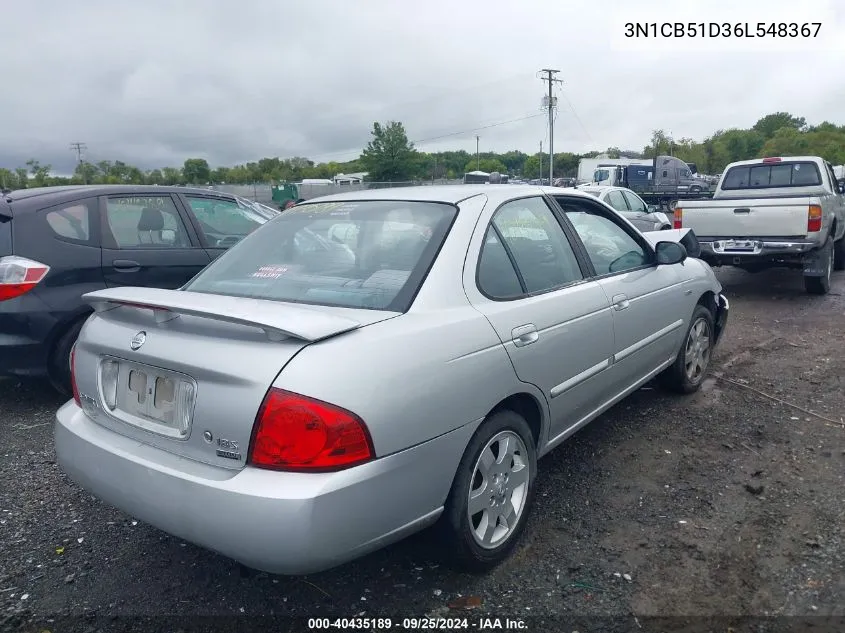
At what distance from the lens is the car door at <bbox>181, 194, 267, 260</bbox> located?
5.84 meters

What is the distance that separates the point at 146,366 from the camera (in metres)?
2.48

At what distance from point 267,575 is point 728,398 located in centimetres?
366

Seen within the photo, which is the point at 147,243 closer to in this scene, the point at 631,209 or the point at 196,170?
the point at 631,209

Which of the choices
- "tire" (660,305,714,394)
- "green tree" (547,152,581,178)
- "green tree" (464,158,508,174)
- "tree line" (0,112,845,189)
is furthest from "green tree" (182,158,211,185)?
"tire" (660,305,714,394)

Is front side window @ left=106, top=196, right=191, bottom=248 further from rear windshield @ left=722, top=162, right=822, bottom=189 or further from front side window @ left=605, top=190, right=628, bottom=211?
rear windshield @ left=722, top=162, right=822, bottom=189

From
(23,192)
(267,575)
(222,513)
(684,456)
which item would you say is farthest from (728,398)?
(23,192)

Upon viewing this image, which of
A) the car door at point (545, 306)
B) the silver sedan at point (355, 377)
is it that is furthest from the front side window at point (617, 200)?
the car door at point (545, 306)

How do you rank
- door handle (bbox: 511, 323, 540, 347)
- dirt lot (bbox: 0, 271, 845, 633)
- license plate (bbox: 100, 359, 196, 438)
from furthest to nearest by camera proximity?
door handle (bbox: 511, 323, 540, 347) → dirt lot (bbox: 0, 271, 845, 633) → license plate (bbox: 100, 359, 196, 438)

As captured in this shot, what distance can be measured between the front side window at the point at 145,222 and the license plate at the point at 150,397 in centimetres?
293

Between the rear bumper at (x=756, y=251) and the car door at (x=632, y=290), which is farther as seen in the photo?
the rear bumper at (x=756, y=251)

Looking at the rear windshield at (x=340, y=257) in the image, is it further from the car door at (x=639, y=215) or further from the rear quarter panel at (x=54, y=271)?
the car door at (x=639, y=215)

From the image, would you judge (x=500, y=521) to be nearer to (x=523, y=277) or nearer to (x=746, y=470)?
(x=523, y=277)

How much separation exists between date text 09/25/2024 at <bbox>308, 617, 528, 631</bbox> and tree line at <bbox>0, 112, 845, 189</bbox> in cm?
4967

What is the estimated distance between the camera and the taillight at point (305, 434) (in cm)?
210
